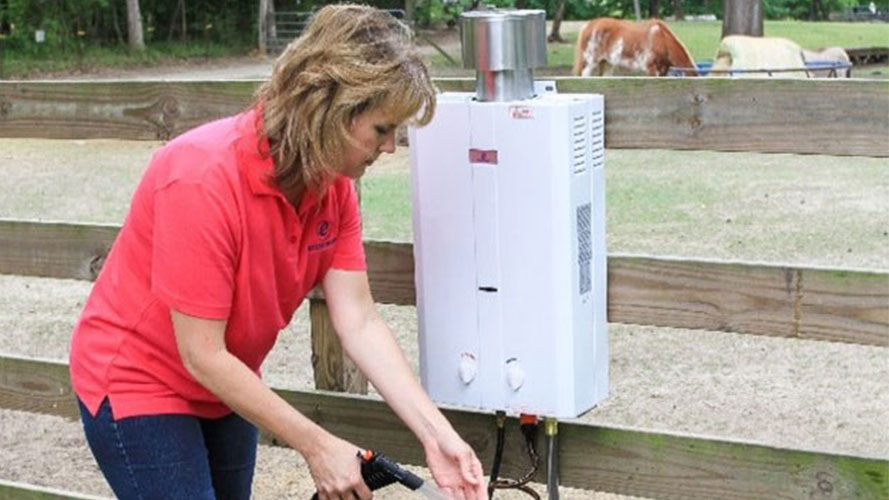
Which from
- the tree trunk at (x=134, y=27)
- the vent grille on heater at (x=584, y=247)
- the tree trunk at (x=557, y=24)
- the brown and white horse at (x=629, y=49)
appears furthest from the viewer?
the tree trunk at (x=557, y=24)

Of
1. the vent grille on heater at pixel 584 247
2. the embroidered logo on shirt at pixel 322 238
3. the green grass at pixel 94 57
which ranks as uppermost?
the embroidered logo on shirt at pixel 322 238

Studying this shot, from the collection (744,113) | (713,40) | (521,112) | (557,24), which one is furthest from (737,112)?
(557,24)

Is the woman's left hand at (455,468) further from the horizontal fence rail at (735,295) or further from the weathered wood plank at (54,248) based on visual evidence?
the weathered wood plank at (54,248)

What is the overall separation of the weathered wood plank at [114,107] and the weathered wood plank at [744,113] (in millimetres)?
613

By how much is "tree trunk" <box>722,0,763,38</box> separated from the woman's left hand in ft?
71.9

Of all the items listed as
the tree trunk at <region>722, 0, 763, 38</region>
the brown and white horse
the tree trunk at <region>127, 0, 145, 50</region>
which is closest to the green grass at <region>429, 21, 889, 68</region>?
the tree trunk at <region>722, 0, 763, 38</region>

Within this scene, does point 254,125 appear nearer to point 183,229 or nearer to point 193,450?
point 183,229

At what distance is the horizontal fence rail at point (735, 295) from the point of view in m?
2.95

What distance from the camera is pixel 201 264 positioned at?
2.29 meters

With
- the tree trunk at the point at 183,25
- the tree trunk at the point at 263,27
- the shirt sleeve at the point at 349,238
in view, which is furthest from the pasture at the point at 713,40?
the shirt sleeve at the point at 349,238

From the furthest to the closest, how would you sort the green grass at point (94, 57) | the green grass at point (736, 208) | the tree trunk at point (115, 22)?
the tree trunk at point (115, 22), the green grass at point (94, 57), the green grass at point (736, 208)

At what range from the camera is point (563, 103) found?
2.75 metres

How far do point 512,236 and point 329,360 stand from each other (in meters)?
0.79

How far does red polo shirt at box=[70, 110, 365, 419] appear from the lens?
7.55 feet
